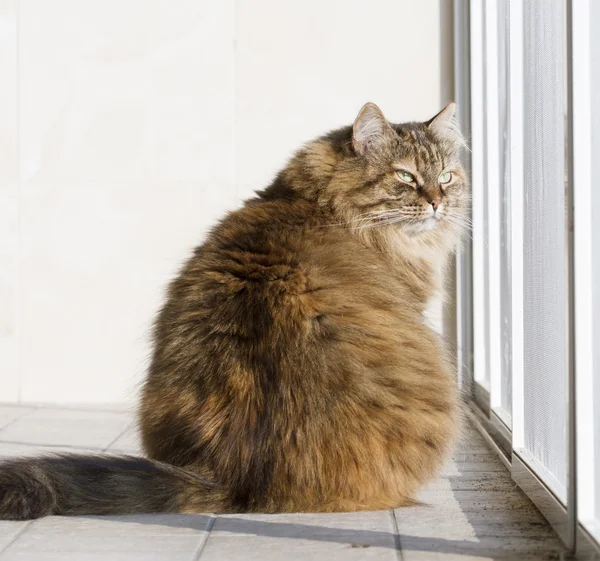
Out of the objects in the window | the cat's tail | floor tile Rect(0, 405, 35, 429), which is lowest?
floor tile Rect(0, 405, 35, 429)

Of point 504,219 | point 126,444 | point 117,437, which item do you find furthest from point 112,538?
point 504,219

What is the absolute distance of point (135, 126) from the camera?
15.2 ft

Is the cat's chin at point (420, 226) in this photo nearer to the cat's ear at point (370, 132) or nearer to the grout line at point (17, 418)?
the cat's ear at point (370, 132)

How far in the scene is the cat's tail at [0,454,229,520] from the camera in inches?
83.7

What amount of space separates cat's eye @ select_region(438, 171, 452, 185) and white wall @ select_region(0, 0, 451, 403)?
73.9 inches

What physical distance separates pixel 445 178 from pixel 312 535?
1174 mm

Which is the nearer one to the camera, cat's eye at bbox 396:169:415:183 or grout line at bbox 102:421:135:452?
cat's eye at bbox 396:169:415:183

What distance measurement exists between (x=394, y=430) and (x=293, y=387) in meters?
0.26

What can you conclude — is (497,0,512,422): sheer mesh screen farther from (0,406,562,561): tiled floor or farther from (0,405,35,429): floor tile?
(0,405,35,429): floor tile

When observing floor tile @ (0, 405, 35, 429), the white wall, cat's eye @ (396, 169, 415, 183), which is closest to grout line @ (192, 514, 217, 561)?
cat's eye @ (396, 169, 415, 183)

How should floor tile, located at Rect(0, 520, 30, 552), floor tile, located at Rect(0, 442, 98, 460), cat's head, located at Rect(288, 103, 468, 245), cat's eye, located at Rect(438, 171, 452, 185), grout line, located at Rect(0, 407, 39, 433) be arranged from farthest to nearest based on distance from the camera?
1. grout line, located at Rect(0, 407, 39, 433)
2. floor tile, located at Rect(0, 442, 98, 460)
3. cat's eye, located at Rect(438, 171, 452, 185)
4. cat's head, located at Rect(288, 103, 468, 245)
5. floor tile, located at Rect(0, 520, 30, 552)

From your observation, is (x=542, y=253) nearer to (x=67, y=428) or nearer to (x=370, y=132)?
(x=370, y=132)

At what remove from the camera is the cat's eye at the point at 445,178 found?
110 inches

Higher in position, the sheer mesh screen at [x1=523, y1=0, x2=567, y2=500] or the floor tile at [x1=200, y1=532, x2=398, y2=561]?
the sheer mesh screen at [x1=523, y1=0, x2=567, y2=500]
